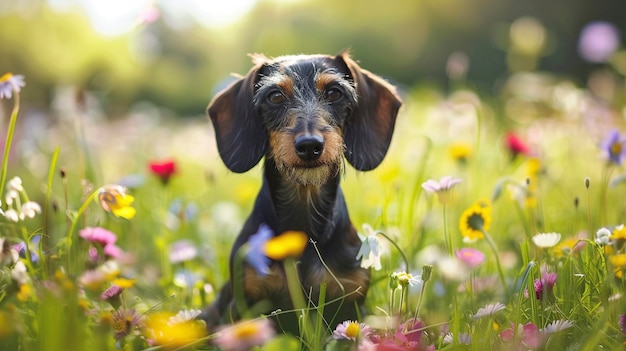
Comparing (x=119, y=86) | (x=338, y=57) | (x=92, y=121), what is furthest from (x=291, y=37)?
(x=338, y=57)

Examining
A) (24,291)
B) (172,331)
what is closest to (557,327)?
(172,331)

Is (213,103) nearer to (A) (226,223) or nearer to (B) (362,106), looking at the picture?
(B) (362,106)

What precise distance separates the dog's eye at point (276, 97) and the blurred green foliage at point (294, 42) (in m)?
7.61

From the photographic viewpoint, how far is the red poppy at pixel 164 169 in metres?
3.43

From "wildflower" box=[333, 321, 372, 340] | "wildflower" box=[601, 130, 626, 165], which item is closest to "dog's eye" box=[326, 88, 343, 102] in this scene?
"wildflower" box=[333, 321, 372, 340]

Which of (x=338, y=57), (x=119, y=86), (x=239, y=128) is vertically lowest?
(x=119, y=86)

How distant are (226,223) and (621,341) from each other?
2740mm

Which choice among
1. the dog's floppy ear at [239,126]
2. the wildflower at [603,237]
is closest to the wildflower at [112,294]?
the dog's floppy ear at [239,126]

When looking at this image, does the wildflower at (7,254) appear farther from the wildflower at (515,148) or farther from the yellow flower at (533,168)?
the wildflower at (515,148)

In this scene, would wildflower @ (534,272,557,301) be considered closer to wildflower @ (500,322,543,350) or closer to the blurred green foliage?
wildflower @ (500,322,543,350)

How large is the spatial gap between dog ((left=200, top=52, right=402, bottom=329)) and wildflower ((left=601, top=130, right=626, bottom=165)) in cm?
109

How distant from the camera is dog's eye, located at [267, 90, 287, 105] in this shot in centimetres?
274

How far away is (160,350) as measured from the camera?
80.9 inches

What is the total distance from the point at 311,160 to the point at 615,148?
162cm
